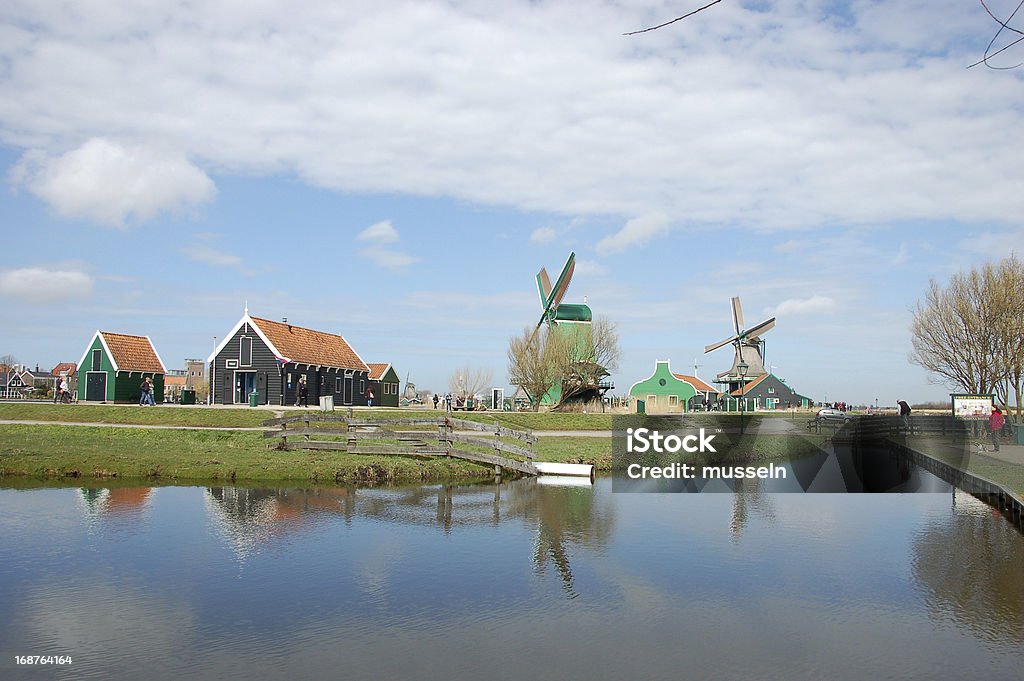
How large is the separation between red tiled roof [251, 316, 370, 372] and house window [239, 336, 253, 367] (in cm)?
100

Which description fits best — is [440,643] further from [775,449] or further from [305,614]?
[775,449]

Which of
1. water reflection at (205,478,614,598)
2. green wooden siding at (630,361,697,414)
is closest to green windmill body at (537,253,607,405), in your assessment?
green wooden siding at (630,361,697,414)

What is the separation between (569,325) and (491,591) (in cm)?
4987

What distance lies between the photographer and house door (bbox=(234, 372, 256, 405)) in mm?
47562

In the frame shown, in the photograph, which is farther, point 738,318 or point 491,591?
point 738,318

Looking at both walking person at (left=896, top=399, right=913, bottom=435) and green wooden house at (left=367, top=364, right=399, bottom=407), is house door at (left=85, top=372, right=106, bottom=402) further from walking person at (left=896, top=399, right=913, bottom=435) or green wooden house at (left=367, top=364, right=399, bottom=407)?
walking person at (left=896, top=399, right=913, bottom=435)

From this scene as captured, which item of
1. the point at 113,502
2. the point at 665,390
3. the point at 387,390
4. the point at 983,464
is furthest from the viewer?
the point at 665,390

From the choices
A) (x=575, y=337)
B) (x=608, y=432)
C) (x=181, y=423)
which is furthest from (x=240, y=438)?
(x=575, y=337)

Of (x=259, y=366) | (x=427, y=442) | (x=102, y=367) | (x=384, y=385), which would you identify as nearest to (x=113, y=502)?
(x=427, y=442)

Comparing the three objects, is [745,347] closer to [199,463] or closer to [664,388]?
[664,388]

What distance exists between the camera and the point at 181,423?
33344 mm

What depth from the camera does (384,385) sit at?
209 feet

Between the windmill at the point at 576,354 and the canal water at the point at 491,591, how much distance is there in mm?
38412

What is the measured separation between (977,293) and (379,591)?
3970 cm
